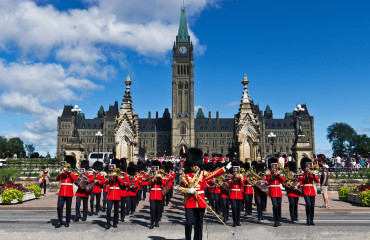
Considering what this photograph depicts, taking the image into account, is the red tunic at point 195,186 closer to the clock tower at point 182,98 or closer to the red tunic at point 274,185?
the red tunic at point 274,185

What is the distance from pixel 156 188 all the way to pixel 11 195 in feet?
30.7

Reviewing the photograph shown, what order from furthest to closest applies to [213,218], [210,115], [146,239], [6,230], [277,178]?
1. [210,115]
2. [213,218]
3. [277,178]
4. [6,230]
5. [146,239]

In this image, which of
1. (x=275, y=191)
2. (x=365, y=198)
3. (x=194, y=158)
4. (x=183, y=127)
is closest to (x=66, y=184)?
(x=194, y=158)

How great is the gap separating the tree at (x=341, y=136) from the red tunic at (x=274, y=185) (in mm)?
114447

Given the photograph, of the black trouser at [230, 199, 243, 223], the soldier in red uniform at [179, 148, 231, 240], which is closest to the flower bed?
the black trouser at [230, 199, 243, 223]

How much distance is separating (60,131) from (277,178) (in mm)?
144460

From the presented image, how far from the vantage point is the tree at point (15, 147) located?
111 metres

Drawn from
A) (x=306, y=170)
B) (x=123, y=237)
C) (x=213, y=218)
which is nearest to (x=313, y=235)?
(x=306, y=170)

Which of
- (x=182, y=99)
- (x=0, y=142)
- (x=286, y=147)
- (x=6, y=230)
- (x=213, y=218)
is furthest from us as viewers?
(x=286, y=147)

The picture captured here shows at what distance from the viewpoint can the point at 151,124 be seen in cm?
14500

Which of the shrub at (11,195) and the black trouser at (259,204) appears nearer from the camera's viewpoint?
the black trouser at (259,204)

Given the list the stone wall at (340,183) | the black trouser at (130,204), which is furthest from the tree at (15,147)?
the stone wall at (340,183)

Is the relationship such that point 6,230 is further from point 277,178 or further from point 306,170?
point 306,170

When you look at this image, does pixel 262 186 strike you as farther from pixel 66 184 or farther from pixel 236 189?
pixel 66 184
